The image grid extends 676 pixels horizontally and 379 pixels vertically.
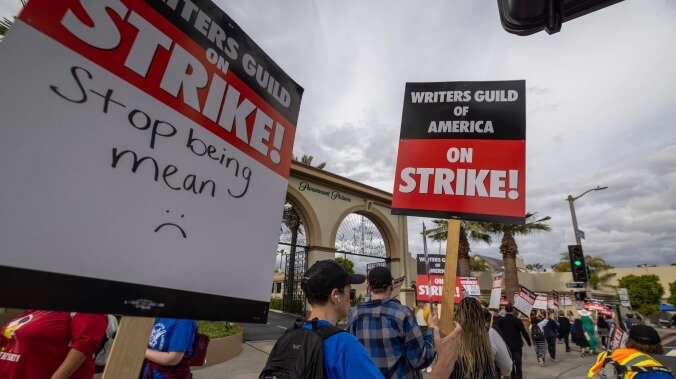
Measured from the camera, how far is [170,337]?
8.78 ft

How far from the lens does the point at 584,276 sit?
38.8 ft

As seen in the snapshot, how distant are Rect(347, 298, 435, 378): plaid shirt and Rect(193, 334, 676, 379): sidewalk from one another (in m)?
5.40

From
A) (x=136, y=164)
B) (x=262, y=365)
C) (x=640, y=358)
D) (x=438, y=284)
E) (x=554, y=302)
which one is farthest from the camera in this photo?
(x=554, y=302)

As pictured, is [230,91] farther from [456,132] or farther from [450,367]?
[456,132]

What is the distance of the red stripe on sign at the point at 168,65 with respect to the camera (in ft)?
3.38

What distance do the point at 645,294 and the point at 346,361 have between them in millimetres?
55859

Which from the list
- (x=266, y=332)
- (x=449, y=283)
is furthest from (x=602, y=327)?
(x=449, y=283)

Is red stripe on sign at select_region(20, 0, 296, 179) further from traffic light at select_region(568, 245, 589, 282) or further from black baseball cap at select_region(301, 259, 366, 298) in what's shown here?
traffic light at select_region(568, 245, 589, 282)

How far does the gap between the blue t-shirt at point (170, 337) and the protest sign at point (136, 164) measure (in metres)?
1.55

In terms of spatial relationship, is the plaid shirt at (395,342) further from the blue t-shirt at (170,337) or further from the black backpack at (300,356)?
the black backpack at (300,356)

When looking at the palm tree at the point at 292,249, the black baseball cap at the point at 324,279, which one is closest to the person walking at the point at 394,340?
the black baseball cap at the point at 324,279

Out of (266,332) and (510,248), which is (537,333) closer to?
(266,332)

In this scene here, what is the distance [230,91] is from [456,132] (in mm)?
2465

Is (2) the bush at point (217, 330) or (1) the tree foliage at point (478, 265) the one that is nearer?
(2) the bush at point (217, 330)
